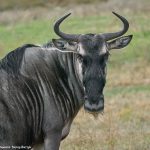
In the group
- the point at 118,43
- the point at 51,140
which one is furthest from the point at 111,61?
the point at 51,140

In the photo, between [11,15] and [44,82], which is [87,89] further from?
[11,15]

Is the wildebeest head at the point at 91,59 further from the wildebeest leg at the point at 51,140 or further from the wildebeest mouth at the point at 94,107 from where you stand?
the wildebeest leg at the point at 51,140

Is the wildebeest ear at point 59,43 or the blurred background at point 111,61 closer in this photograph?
the wildebeest ear at point 59,43

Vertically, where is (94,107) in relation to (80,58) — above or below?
below

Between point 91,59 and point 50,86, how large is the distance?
2.13ft

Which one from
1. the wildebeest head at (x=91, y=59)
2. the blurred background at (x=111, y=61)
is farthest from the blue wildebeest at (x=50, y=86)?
the blurred background at (x=111, y=61)

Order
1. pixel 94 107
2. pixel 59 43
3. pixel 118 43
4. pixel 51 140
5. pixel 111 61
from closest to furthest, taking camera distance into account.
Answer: pixel 94 107 → pixel 51 140 → pixel 59 43 → pixel 118 43 → pixel 111 61

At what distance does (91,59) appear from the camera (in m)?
10.3

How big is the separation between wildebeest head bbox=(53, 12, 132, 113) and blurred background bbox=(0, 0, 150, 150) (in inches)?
90.8

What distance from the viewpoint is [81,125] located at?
49.1 feet

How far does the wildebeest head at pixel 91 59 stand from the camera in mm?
10086

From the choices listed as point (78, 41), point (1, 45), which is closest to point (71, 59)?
point (78, 41)

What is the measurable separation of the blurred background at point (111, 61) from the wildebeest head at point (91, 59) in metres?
2.31

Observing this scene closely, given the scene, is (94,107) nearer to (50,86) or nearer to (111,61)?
(50,86)
